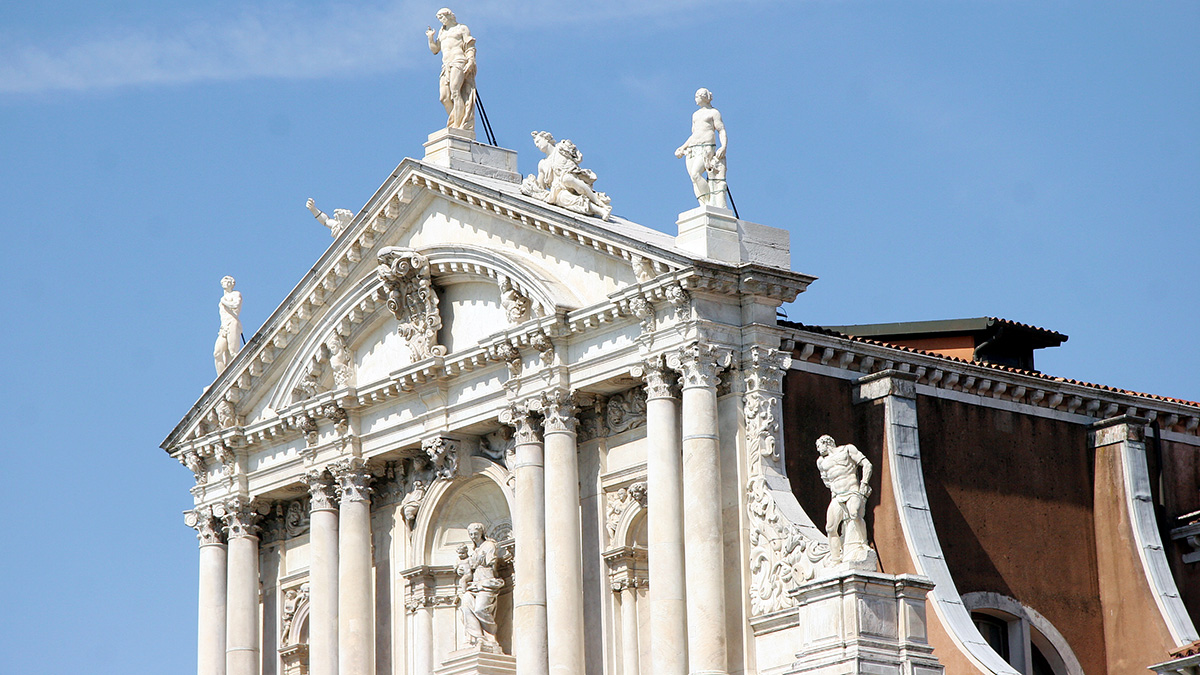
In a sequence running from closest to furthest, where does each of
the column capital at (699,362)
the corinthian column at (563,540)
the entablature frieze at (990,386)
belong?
the column capital at (699,362) → the corinthian column at (563,540) → the entablature frieze at (990,386)

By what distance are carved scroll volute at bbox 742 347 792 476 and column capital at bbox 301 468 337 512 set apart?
292 inches

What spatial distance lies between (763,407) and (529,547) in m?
3.62

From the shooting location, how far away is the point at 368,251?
Result: 105 ft

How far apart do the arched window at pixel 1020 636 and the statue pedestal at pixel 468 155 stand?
8545 millimetres

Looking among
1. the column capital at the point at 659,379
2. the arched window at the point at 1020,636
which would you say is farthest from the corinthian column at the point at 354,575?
the arched window at the point at 1020,636

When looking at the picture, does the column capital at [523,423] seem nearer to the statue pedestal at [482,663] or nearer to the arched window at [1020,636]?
the statue pedestal at [482,663]

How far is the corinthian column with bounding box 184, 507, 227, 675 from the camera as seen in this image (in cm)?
3341

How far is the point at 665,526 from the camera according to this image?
86.9ft

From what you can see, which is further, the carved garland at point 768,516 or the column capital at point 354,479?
the column capital at point 354,479

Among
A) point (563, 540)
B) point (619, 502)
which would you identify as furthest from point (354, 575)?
point (619, 502)

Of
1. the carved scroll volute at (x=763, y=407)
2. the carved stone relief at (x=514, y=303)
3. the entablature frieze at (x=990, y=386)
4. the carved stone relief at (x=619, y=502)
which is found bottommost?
the carved stone relief at (x=619, y=502)

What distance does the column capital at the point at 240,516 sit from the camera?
33.3 metres

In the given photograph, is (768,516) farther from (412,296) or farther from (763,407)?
(412,296)

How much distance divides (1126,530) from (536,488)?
7.63 meters
